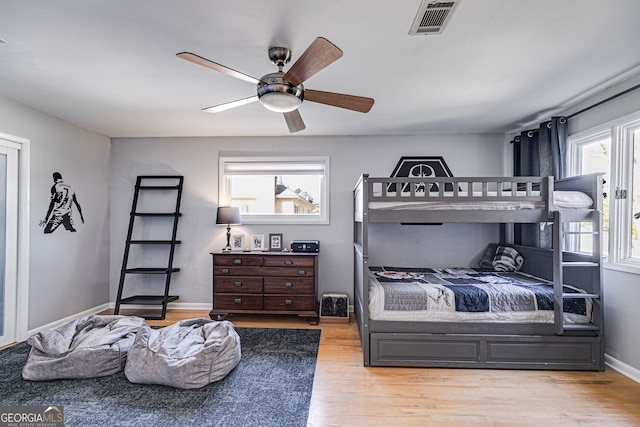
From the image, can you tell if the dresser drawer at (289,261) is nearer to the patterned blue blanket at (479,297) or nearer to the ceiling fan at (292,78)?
the patterned blue blanket at (479,297)

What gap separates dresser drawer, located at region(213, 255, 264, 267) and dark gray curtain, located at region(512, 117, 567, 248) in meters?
3.21

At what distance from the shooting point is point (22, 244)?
3.19m

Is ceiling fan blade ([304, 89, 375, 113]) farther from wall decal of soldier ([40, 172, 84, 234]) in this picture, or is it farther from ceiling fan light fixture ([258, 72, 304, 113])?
wall decal of soldier ([40, 172, 84, 234])

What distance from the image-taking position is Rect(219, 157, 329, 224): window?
4.33 metres

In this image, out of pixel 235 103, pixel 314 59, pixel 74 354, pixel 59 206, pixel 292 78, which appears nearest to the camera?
pixel 314 59

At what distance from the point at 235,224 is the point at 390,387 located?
9.11 ft

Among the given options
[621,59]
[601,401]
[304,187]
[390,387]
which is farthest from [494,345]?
[304,187]

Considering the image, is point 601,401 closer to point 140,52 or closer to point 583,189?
point 583,189

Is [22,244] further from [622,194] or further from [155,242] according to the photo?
[622,194]

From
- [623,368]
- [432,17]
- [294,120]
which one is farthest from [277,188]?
[623,368]

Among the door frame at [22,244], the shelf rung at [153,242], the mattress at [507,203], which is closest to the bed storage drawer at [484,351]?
the mattress at [507,203]

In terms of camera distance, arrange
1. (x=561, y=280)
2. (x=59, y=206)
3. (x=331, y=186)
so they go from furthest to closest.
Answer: (x=331, y=186) → (x=59, y=206) → (x=561, y=280)

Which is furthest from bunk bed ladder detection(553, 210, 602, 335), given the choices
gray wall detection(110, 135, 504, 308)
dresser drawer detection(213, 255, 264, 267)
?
dresser drawer detection(213, 255, 264, 267)

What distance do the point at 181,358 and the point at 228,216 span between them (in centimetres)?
196
